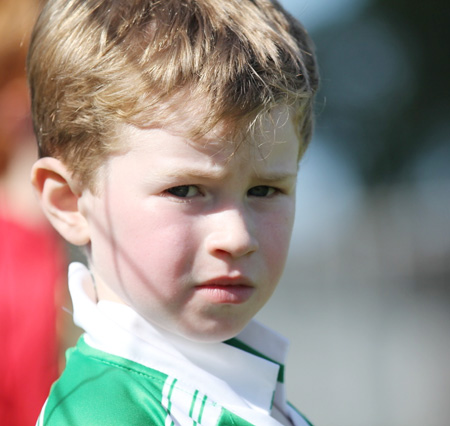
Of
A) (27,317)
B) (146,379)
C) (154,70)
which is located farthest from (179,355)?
(27,317)

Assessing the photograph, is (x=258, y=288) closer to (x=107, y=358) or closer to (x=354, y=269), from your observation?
(x=107, y=358)

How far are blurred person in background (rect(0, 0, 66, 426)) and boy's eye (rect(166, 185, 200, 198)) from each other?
0.66m

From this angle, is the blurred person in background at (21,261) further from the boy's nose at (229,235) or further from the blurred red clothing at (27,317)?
the boy's nose at (229,235)

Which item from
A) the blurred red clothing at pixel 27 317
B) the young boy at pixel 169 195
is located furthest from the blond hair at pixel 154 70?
the blurred red clothing at pixel 27 317

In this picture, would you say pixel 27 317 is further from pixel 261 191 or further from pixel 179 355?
pixel 261 191

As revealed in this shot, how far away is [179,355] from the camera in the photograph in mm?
1025

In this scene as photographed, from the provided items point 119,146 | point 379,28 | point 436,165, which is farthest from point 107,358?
point 379,28

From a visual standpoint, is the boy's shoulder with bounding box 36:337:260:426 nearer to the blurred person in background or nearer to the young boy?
the young boy

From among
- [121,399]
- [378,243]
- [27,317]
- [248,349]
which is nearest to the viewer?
[121,399]

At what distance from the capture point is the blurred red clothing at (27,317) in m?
1.50

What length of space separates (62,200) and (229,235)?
0.31 metres

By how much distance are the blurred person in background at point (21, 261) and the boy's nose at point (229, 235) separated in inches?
28.2

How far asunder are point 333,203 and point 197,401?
6.91m

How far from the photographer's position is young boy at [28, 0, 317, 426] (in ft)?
3.19
